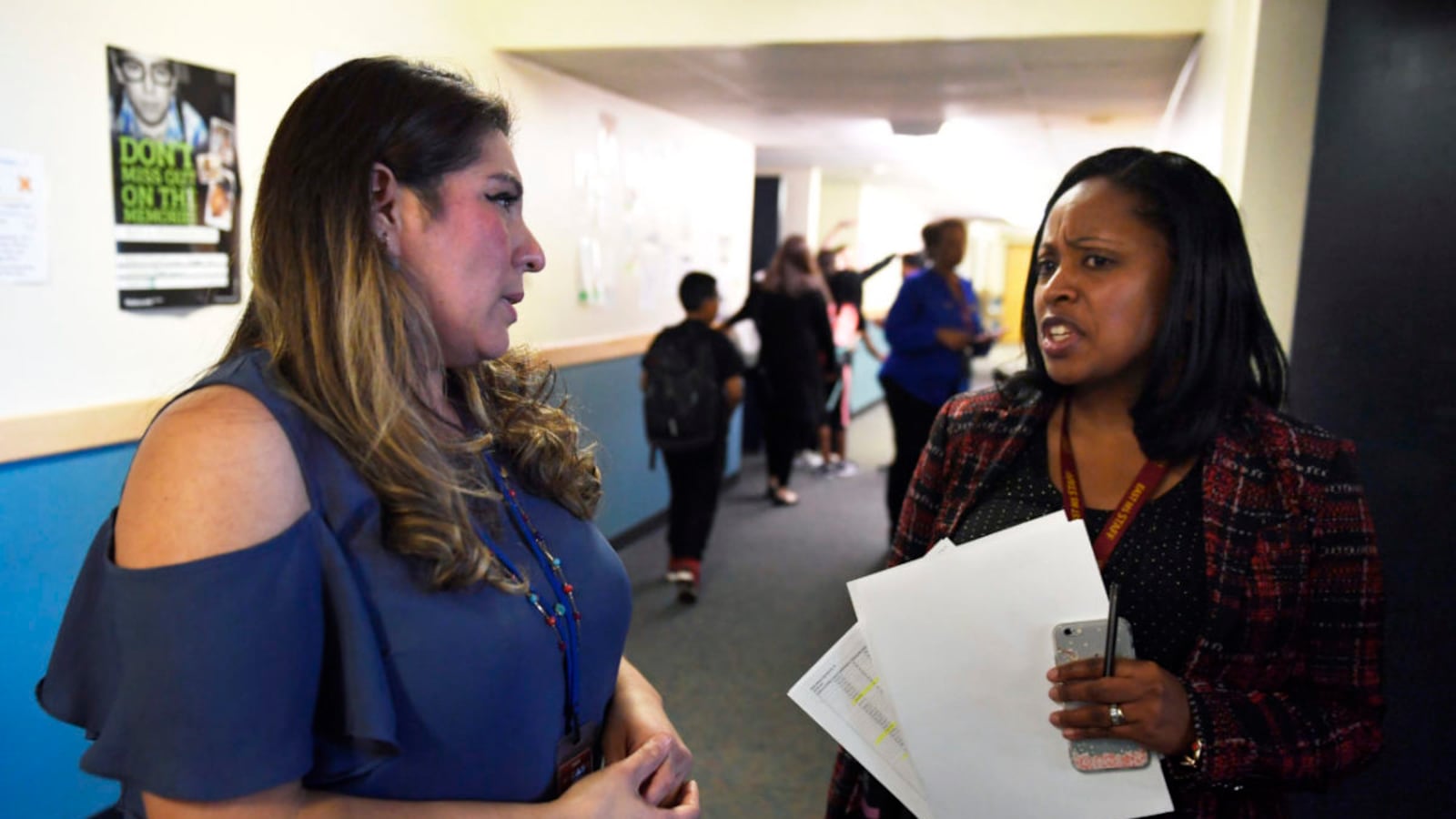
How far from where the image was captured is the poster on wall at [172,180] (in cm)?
214

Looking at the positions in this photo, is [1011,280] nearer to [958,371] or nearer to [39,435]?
[958,371]

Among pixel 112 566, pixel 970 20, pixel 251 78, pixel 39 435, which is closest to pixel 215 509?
pixel 112 566

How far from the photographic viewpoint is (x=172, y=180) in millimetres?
2252

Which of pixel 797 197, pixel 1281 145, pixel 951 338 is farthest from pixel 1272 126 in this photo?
pixel 797 197

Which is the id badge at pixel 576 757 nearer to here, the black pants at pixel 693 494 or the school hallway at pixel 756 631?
the school hallway at pixel 756 631

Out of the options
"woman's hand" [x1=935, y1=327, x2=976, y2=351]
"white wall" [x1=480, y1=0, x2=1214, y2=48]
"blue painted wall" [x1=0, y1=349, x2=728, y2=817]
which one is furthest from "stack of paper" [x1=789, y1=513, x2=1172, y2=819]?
"woman's hand" [x1=935, y1=327, x2=976, y2=351]

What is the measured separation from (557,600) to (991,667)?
0.48m

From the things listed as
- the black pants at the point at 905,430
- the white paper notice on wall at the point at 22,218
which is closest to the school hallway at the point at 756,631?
the black pants at the point at 905,430

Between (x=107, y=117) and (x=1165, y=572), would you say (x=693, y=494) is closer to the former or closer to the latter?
(x=107, y=117)

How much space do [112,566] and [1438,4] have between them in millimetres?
1980

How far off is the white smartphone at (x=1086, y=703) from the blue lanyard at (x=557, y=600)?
1.66 ft

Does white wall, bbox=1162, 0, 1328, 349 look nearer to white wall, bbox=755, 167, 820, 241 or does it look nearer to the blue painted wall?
the blue painted wall

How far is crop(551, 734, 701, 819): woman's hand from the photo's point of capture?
0.88 metres

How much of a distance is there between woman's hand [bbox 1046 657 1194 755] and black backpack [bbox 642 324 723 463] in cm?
283
